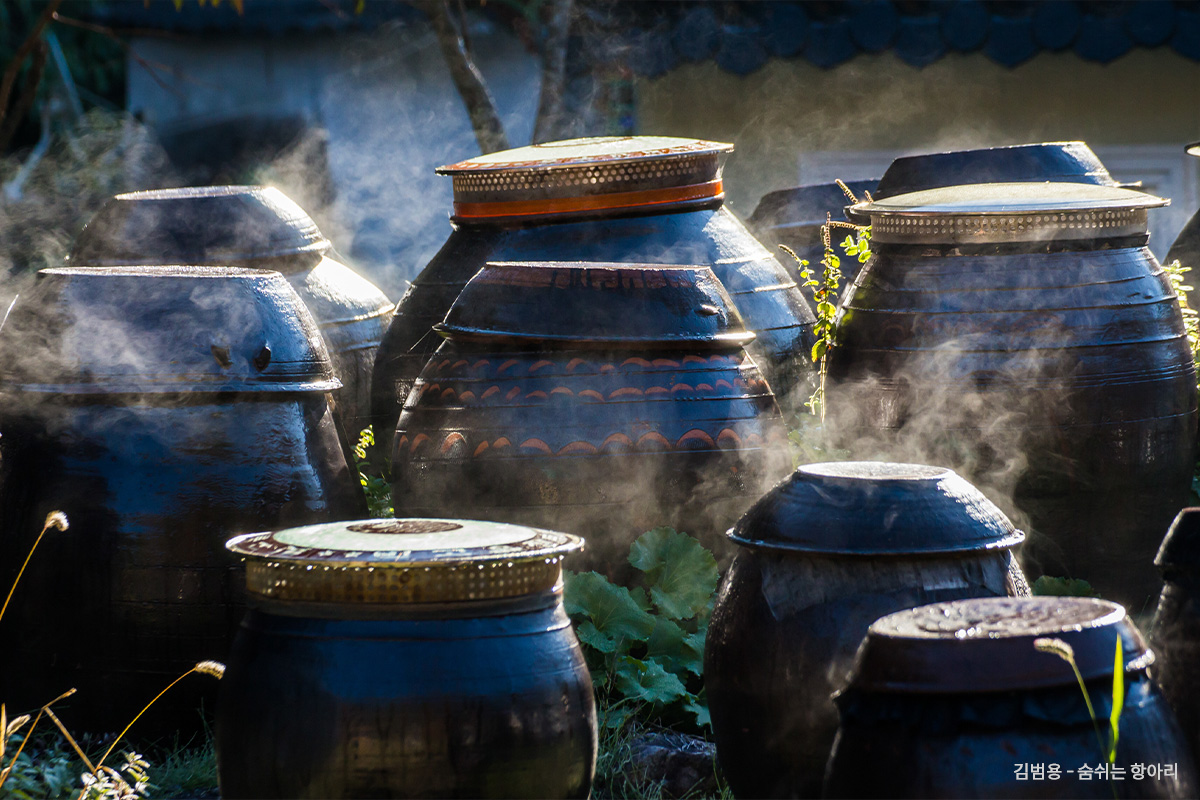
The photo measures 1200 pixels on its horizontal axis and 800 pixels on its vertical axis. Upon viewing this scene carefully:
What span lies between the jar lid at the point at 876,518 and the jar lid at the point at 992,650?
1.54 ft

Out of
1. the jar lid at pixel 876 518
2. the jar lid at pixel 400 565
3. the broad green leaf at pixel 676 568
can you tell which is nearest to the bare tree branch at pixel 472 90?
the broad green leaf at pixel 676 568

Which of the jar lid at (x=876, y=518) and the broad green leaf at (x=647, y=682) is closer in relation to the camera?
the jar lid at (x=876, y=518)

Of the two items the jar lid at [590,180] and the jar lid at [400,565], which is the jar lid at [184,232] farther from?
the jar lid at [400,565]

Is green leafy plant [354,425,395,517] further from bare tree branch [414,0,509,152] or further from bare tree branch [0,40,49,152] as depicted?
bare tree branch [0,40,49,152]

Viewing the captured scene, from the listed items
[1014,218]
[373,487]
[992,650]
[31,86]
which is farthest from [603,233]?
[31,86]

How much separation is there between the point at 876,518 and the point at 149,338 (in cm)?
215

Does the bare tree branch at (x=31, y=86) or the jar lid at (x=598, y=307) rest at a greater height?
the bare tree branch at (x=31, y=86)

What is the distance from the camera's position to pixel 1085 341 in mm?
4887

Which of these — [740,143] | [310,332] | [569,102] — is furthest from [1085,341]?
[740,143]

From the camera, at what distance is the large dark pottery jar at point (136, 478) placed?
4242 mm

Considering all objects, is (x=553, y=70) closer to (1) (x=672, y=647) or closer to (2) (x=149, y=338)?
(2) (x=149, y=338)

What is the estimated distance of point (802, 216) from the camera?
7961mm

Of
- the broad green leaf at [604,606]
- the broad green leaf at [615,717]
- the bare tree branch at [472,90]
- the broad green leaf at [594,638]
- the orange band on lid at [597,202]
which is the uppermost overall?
the bare tree branch at [472,90]

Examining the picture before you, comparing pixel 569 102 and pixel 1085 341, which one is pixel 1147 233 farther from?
pixel 569 102
